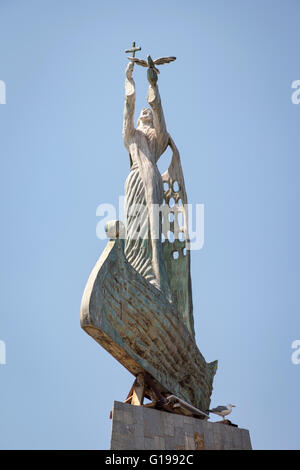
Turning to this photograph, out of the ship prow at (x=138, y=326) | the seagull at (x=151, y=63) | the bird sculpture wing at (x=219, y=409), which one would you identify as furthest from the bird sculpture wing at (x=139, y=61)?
the bird sculpture wing at (x=219, y=409)

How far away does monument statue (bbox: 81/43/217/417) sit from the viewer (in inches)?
487

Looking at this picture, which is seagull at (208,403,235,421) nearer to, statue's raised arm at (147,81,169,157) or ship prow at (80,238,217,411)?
ship prow at (80,238,217,411)

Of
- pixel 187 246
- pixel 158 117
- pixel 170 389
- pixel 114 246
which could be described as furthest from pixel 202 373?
pixel 158 117

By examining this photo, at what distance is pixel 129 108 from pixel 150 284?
3384 millimetres

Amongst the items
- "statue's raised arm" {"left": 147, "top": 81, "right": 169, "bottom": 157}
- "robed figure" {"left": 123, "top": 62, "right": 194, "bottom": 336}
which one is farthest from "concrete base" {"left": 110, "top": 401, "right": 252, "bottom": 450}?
"statue's raised arm" {"left": 147, "top": 81, "right": 169, "bottom": 157}

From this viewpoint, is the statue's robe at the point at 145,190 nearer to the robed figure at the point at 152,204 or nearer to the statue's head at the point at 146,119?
the robed figure at the point at 152,204

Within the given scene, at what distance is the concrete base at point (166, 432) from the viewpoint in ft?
A: 39.5

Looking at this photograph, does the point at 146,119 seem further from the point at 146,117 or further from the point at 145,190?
the point at 145,190

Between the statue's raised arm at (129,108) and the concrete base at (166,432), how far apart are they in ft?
16.3

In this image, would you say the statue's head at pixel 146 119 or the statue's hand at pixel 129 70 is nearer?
the statue's hand at pixel 129 70

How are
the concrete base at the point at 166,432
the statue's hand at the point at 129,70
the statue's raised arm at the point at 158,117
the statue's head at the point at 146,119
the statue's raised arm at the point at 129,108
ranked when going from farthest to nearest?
the statue's head at the point at 146,119 → the statue's raised arm at the point at 158,117 → the statue's hand at the point at 129,70 → the statue's raised arm at the point at 129,108 → the concrete base at the point at 166,432

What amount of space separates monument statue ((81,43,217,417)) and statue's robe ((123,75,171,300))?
0.02 m

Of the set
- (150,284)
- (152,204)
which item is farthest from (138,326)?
(152,204)

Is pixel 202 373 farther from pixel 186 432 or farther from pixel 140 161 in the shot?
pixel 140 161
